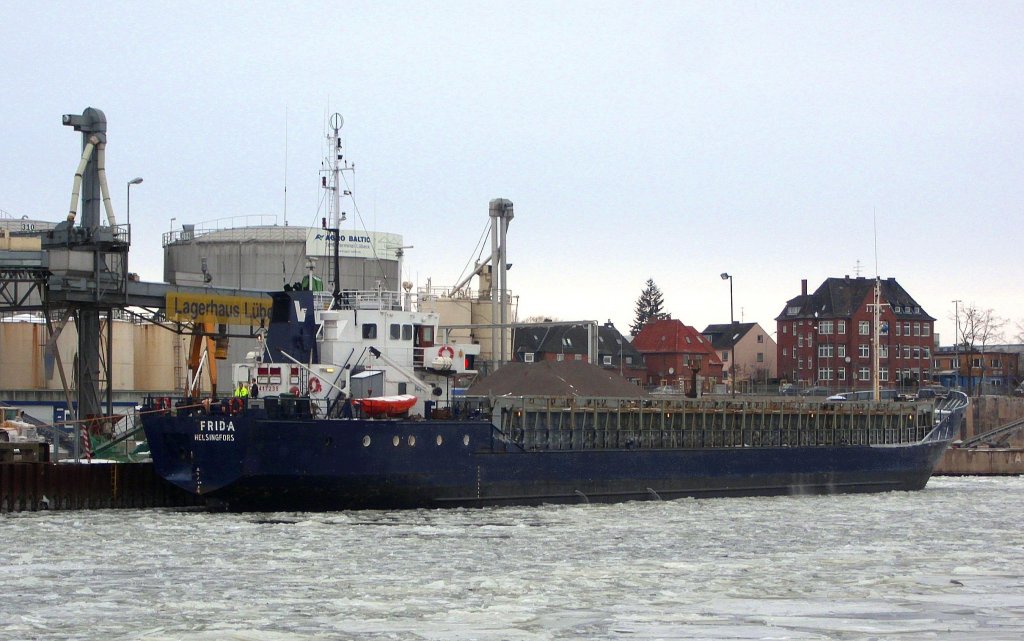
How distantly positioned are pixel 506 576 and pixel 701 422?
72.5 feet

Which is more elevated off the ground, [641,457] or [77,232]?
[77,232]

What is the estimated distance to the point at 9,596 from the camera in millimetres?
21219

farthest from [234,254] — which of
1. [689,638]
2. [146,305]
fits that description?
[689,638]

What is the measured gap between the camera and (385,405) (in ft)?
115

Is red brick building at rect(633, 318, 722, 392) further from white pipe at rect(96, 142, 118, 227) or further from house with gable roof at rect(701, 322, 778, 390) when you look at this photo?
white pipe at rect(96, 142, 118, 227)

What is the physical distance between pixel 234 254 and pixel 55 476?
3574 centimetres

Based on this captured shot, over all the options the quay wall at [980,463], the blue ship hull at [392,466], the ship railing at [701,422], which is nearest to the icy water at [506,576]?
the blue ship hull at [392,466]

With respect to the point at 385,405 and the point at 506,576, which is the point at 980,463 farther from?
the point at 506,576

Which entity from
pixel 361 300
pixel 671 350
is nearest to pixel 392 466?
pixel 361 300

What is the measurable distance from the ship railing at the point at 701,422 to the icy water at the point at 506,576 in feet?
11.5

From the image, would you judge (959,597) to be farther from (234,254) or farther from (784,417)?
(234,254)

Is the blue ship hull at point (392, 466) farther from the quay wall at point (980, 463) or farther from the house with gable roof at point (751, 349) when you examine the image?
the house with gable roof at point (751, 349)

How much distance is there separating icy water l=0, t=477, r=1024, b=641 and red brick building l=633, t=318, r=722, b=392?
72.6m

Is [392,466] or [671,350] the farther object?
[671,350]
